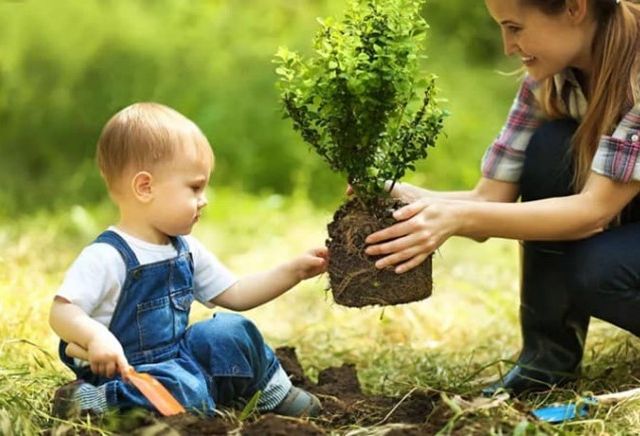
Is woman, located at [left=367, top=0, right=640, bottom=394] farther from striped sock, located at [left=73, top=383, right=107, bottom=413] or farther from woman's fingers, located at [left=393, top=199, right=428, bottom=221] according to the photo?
striped sock, located at [left=73, top=383, right=107, bottom=413]

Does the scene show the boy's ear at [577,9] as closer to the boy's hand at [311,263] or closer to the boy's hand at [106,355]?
the boy's hand at [311,263]

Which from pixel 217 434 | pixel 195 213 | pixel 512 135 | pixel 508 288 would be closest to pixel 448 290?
pixel 508 288

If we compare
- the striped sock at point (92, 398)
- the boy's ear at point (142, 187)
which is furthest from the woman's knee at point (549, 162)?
the striped sock at point (92, 398)

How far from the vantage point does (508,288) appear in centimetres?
521

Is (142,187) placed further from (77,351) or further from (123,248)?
(77,351)

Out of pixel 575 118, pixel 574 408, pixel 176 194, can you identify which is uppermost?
pixel 176 194

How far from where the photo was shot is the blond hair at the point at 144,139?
3139mm

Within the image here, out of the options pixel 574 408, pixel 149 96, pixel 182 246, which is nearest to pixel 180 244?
pixel 182 246

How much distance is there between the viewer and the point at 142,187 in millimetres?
3158

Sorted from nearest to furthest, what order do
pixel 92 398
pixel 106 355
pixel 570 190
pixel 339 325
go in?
pixel 106 355 < pixel 92 398 < pixel 570 190 < pixel 339 325

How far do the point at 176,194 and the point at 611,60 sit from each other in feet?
4.19

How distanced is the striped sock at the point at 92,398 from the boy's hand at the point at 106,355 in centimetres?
8

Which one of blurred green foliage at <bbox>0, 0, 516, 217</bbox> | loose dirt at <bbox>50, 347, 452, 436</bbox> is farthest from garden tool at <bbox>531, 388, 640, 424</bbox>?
blurred green foliage at <bbox>0, 0, 516, 217</bbox>

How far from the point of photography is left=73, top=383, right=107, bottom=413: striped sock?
2975mm
